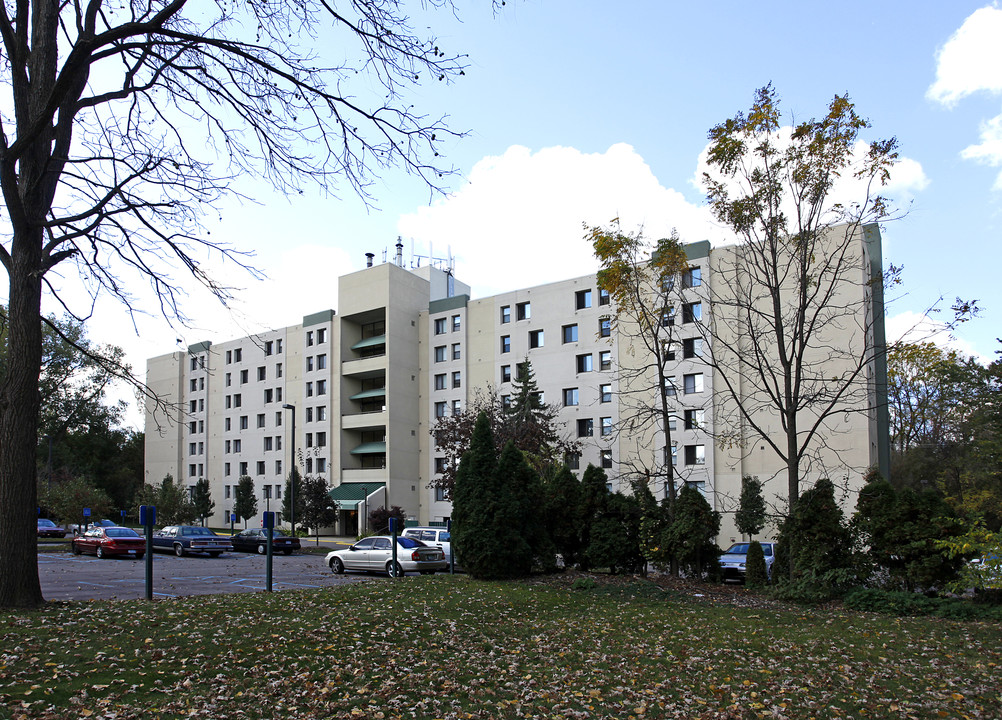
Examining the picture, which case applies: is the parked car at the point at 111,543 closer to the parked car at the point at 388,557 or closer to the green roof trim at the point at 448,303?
the parked car at the point at 388,557

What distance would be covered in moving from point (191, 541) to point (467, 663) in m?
28.2

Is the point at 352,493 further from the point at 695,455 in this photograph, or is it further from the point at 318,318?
the point at 695,455

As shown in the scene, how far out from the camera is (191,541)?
32938 mm

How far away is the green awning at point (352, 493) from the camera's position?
54719mm

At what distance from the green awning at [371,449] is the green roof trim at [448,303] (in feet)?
39.0

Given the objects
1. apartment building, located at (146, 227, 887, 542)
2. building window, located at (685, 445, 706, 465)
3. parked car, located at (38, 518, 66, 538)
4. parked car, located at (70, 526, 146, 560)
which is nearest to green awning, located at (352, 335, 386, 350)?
apartment building, located at (146, 227, 887, 542)

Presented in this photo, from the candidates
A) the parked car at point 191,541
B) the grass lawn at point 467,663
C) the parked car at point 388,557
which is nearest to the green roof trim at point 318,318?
the parked car at point 191,541

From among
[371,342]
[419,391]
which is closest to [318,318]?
[371,342]

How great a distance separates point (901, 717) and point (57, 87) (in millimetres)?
12576

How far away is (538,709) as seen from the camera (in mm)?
7242

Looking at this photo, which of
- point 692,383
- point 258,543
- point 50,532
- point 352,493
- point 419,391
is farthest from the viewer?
point 419,391

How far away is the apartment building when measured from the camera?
42500 millimetres

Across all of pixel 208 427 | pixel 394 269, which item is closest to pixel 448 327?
pixel 394 269

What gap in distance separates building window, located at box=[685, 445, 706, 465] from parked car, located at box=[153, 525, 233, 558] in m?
26.5
